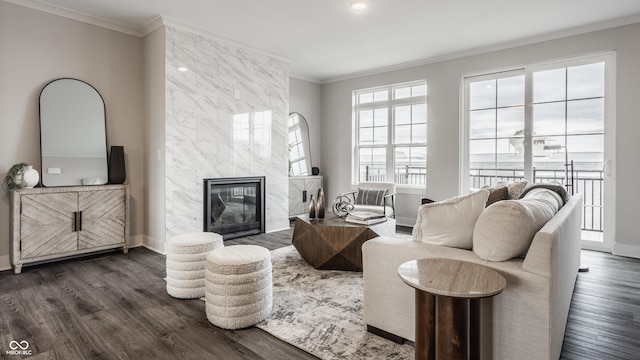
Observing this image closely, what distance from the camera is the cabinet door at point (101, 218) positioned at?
3.77 metres

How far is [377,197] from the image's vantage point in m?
5.31

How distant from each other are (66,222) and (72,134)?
982 millimetres

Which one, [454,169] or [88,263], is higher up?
[454,169]

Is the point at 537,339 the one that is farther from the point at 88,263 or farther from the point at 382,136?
the point at 382,136

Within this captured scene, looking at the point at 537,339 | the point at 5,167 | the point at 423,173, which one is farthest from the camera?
the point at 423,173

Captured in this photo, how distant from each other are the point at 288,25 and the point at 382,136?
9.52 feet

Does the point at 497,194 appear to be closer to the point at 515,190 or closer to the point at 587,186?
the point at 515,190

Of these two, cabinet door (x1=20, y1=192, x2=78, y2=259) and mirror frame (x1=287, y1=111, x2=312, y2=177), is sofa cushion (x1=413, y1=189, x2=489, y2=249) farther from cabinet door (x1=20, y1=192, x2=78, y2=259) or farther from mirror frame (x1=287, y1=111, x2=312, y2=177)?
mirror frame (x1=287, y1=111, x2=312, y2=177)

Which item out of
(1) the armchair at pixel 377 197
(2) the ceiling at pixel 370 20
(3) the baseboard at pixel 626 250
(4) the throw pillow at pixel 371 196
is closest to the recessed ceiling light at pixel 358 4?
(2) the ceiling at pixel 370 20

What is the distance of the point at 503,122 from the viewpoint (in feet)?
16.5

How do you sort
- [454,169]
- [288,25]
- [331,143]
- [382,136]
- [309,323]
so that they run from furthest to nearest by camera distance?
[331,143]
[382,136]
[454,169]
[288,25]
[309,323]

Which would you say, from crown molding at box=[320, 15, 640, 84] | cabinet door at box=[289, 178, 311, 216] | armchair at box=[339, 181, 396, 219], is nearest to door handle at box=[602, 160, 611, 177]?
crown molding at box=[320, 15, 640, 84]

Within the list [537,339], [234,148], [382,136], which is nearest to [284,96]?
[234,148]

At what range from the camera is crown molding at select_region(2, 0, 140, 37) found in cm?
359
